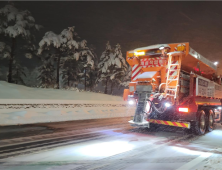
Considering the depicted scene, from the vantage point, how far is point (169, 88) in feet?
26.3

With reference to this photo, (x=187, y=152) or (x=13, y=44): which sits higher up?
(x=13, y=44)

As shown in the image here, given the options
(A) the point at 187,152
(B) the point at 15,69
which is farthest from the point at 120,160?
(B) the point at 15,69

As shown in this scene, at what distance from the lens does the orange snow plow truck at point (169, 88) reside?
8.01 m

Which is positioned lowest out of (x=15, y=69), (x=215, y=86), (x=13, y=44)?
(x=215, y=86)

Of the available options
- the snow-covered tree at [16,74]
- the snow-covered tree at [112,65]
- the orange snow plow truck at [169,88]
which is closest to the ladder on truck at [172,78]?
the orange snow plow truck at [169,88]

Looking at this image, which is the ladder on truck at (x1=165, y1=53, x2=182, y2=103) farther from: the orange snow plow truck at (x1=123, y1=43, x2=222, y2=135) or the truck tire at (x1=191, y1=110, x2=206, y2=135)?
the truck tire at (x1=191, y1=110, x2=206, y2=135)

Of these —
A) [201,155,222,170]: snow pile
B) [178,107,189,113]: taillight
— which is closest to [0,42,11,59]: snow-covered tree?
[178,107,189,113]: taillight

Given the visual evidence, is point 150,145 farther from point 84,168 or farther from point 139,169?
point 84,168

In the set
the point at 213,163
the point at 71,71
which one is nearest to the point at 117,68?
the point at 71,71

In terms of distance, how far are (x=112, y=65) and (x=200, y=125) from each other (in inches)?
1094

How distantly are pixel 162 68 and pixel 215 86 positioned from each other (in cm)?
389

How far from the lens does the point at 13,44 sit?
73.5 ft

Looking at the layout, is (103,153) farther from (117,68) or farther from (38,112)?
(117,68)

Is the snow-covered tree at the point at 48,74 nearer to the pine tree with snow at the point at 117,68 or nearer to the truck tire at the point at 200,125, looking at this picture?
the pine tree with snow at the point at 117,68
